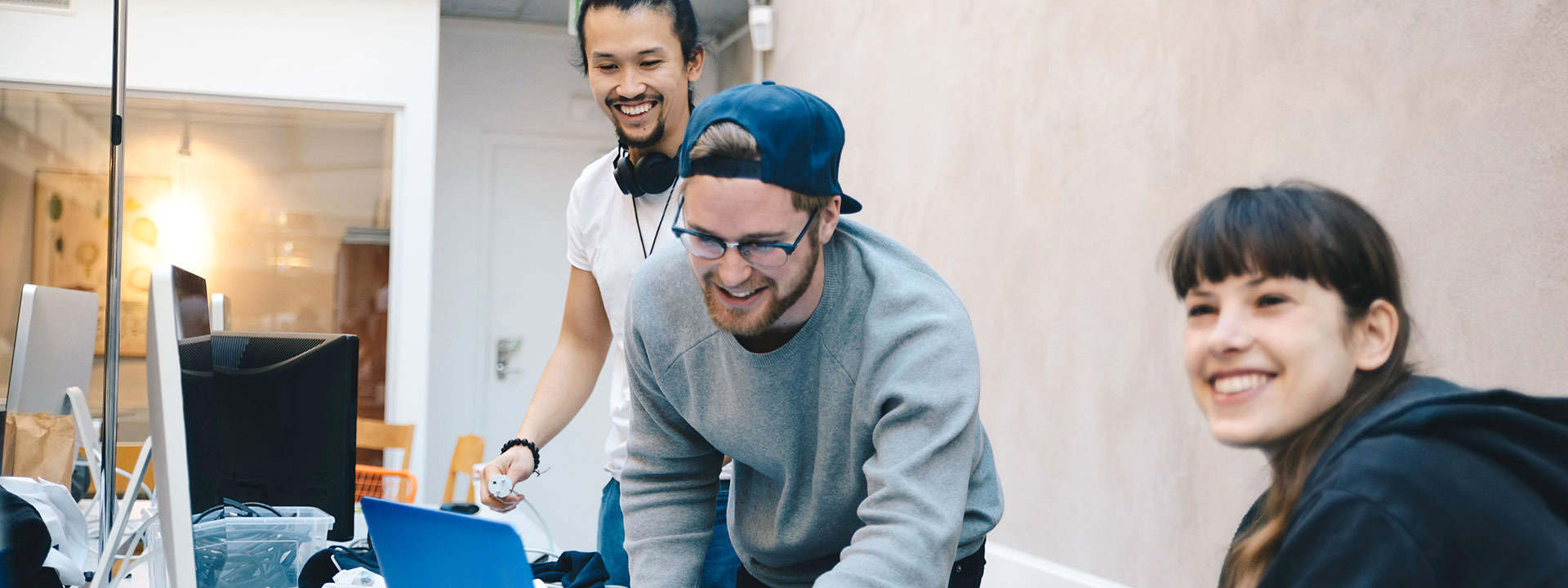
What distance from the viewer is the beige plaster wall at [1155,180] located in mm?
1688

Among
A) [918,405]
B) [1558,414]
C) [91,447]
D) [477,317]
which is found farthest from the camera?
[477,317]

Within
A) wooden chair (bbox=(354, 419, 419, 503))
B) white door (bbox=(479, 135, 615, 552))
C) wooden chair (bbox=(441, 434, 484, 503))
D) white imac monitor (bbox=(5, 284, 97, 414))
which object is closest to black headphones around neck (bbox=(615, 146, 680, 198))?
white imac monitor (bbox=(5, 284, 97, 414))

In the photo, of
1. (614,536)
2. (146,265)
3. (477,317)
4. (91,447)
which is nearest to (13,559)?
(91,447)

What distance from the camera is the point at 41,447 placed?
1.62 meters

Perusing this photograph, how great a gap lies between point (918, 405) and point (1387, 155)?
127 cm

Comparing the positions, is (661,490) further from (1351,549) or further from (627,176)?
(1351,549)

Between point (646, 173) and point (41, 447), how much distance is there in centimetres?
96

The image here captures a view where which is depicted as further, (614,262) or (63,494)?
(614,262)

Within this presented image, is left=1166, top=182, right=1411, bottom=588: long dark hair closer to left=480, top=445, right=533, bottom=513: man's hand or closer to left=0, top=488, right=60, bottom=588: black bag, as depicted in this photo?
left=480, top=445, right=533, bottom=513: man's hand

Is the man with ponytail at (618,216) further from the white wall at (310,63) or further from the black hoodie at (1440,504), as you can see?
the white wall at (310,63)

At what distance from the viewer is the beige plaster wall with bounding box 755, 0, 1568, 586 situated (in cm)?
169

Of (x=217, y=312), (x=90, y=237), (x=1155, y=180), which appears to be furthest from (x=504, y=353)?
(x=1155, y=180)

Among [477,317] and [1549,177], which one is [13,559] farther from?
[477,317]

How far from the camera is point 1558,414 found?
865 millimetres
